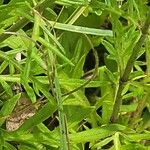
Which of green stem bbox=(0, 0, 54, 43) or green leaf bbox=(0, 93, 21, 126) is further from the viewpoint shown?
green leaf bbox=(0, 93, 21, 126)

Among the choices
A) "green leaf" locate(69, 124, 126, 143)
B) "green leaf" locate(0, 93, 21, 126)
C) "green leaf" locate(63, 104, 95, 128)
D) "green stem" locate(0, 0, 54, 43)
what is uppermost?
"green stem" locate(0, 0, 54, 43)

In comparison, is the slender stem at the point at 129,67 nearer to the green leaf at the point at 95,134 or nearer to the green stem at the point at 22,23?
the green leaf at the point at 95,134

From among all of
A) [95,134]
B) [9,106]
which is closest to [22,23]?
[9,106]

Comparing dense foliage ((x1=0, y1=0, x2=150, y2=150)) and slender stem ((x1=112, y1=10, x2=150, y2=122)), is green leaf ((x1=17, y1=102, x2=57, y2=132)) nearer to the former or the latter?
dense foliage ((x1=0, y1=0, x2=150, y2=150))

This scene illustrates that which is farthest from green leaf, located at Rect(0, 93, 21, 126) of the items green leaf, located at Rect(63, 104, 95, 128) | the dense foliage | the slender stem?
the slender stem

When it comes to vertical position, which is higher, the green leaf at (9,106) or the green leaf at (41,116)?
the green leaf at (9,106)

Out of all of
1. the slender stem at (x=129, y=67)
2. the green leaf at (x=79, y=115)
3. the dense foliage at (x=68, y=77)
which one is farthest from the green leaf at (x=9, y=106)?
the slender stem at (x=129, y=67)

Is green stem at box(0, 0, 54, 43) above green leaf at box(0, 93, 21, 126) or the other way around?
above

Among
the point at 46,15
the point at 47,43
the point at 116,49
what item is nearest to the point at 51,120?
the point at 46,15
